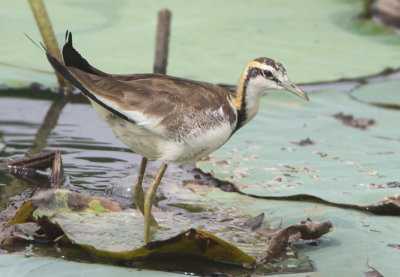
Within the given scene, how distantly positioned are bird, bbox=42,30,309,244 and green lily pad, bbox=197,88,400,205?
80 centimetres

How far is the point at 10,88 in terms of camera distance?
24.3 feet

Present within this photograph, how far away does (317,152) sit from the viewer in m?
5.78

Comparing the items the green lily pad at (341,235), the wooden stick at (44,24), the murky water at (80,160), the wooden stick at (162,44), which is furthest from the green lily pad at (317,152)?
the wooden stick at (44,24)

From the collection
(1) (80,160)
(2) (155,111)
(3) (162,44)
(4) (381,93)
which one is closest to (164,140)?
(2) (155,111)

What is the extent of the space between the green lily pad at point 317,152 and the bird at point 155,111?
80 centimetres

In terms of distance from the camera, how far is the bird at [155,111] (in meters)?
4.14

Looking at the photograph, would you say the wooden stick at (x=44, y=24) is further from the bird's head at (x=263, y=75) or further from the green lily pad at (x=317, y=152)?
the bird's head at (x=263, y=75)

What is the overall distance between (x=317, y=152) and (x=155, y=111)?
6.50 feet

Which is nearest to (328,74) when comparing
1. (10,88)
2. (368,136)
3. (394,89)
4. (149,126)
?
(394,89)

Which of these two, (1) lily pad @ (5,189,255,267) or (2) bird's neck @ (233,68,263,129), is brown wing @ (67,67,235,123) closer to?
(2) bird's neck @ (233,68,263,129)

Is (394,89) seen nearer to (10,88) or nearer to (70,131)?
(70,131)

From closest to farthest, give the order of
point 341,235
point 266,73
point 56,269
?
point 56,269
point 341,235
point 266,73

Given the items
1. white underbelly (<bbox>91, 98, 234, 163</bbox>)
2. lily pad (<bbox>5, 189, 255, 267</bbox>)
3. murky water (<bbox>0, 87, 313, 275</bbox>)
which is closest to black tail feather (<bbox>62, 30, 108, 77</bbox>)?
white underbelly (<bbox>91, 98, 234, 163</bbox>)

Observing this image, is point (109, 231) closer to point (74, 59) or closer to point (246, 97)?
point (74, 59)
